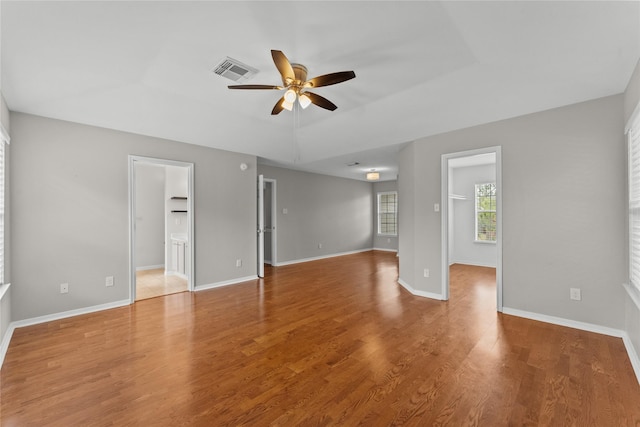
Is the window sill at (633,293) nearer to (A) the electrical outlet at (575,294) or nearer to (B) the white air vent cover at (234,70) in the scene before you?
(A) the electrical outlet at (575,294)

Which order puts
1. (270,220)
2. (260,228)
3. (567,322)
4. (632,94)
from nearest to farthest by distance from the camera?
(632,94), (567,322), (260,228), (270,220)

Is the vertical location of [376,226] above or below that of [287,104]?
below

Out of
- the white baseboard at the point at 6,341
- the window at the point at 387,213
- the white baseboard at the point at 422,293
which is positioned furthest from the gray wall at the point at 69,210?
the window at the point at 387,213

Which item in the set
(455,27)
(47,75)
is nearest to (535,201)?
(455,27)

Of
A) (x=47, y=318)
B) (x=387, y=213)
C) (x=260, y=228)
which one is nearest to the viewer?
(x=47, y=318)

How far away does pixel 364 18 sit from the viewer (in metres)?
2.03

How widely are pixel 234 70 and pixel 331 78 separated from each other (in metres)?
1.12

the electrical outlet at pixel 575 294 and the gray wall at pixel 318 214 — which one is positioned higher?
the gray wall at pixel 318 214

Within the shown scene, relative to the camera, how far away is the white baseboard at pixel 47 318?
2570mm

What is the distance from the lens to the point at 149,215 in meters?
6.67

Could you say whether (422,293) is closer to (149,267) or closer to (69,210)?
(69,210)

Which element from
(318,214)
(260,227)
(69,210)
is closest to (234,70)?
(69,210)

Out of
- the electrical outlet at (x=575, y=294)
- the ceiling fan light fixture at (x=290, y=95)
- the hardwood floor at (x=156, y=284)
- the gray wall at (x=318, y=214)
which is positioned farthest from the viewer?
the gray wall at (x=318, y=214)

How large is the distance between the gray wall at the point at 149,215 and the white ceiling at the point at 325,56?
3251mm
